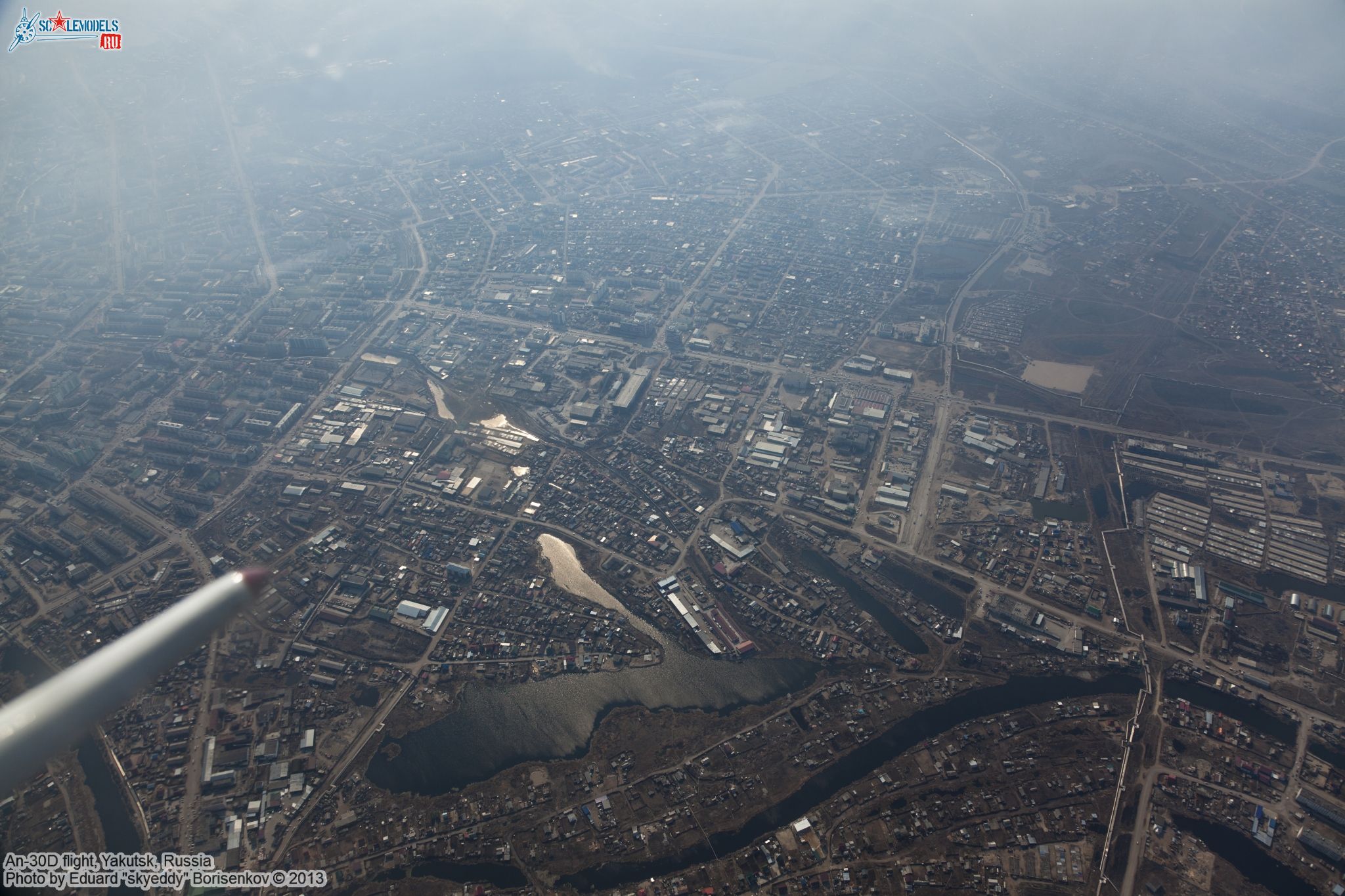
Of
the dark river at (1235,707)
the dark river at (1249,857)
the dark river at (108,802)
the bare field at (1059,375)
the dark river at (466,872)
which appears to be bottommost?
the dark river at (108,802)

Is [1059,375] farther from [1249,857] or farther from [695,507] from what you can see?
[1249,857]

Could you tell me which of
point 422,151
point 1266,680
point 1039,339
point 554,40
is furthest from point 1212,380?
point 554,40

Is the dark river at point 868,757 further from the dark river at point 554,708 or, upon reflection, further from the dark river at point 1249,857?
the dark river at point 1249,857

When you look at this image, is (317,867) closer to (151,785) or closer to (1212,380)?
(151,785)

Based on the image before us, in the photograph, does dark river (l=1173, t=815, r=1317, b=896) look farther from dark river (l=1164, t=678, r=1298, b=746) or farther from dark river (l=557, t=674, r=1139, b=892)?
dark river (l=557, t=674, r=1139, b=892)

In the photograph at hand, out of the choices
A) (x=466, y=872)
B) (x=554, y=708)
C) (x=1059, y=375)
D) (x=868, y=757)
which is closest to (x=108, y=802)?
(x=466, y=872)

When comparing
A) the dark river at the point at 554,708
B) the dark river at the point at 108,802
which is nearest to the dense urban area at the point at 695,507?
the dark river at the point at 108,802

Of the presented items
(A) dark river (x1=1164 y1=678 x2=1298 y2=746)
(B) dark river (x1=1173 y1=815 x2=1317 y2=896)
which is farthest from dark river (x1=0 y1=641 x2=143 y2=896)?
(A) dark river (x1=1164 y1=678 x2=1298 y2=746)
